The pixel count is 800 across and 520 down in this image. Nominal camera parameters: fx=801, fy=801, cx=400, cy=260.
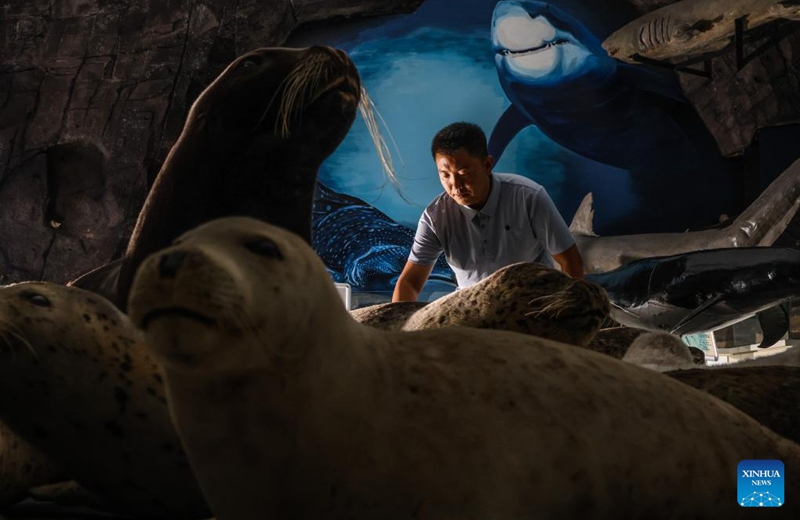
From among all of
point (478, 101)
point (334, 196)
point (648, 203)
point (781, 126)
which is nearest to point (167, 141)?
point (334, 196)

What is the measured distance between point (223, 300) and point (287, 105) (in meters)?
0.81

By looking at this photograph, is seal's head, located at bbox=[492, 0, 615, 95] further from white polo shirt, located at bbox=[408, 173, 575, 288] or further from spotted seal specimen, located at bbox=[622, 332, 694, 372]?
spotted seal specimen, located at bbox=[622, 332, 694, 372]

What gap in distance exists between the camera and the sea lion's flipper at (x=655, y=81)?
312 inches

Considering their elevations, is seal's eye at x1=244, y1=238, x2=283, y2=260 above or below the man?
above

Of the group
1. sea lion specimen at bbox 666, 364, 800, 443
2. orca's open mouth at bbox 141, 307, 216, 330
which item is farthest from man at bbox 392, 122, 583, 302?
orca's open mouth at bbox 141, 307, 216, 330

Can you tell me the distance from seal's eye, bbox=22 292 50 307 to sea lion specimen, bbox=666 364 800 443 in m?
1.05

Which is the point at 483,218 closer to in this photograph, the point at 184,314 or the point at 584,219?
the point at 184,314

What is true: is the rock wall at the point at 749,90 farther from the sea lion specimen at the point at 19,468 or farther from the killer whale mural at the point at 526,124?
the sea lion specimen at the point at 19,468

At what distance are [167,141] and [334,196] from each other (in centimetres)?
167

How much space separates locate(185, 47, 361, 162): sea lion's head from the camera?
1.48m

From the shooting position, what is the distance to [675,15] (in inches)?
277

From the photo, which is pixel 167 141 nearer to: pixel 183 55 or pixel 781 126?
pixel 183 55

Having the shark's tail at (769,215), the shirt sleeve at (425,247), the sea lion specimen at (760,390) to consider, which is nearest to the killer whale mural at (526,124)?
the shark's tail at (769,215)

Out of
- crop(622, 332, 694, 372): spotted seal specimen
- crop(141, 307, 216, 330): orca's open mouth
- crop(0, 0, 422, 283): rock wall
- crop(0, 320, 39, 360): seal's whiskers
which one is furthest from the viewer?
crop(0, 0, 422, 283): rock wall
